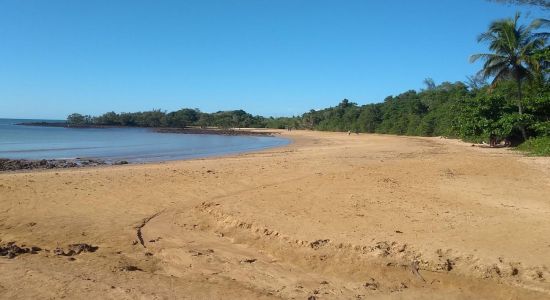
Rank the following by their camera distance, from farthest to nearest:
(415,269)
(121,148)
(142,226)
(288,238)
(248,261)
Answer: (121,148), (142,226), (288,238), (248,261), (415,269)

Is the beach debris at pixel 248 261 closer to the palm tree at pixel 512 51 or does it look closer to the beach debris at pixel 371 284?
the beach debris at pixel 371 284

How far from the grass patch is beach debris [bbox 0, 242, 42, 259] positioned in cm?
1920

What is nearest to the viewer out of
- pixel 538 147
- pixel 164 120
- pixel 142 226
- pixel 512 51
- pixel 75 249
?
pixel 75 249

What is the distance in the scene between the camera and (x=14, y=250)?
6.34 meters

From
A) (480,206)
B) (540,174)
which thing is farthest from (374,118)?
(480,206)

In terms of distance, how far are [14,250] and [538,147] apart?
20805mm

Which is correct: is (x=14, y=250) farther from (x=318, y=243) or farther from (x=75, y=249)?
(x=318, y=243)

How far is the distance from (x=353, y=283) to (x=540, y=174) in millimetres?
9906

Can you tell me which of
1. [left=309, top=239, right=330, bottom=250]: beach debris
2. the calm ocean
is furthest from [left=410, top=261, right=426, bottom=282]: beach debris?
the calm ocean

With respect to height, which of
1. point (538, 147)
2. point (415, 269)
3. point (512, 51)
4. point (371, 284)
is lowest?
point (371, 284)

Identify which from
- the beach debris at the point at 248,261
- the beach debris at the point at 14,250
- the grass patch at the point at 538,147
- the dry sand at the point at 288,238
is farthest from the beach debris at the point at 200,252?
the grass patch at the point at 538,147

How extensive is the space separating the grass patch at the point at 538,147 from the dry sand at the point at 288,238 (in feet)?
25.1

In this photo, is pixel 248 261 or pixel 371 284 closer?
pixel 371 284

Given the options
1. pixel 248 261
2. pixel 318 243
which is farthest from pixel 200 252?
pixel 318 243
